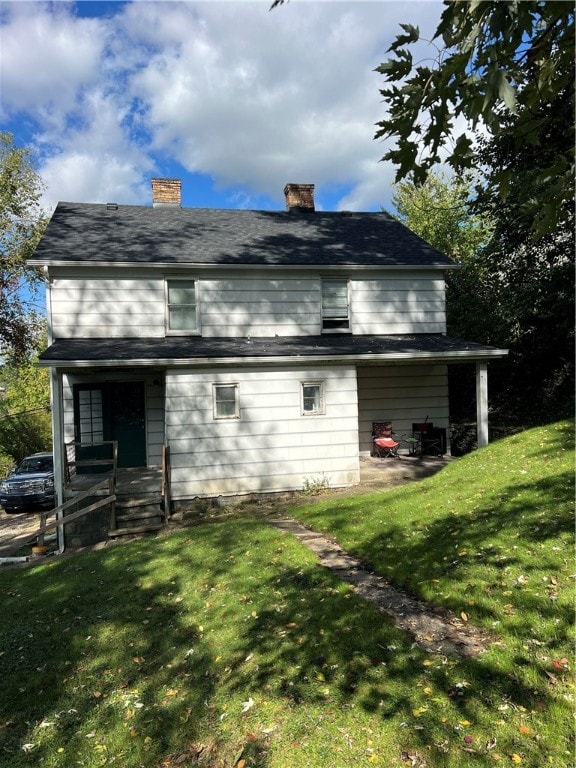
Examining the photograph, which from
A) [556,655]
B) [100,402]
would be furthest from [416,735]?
[100,402]

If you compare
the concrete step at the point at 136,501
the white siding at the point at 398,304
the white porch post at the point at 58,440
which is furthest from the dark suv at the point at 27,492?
the white siding at the point at 398,304

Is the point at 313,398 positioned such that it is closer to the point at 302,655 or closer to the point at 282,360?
the point at 282,360

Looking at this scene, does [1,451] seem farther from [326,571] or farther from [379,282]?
[326,571]

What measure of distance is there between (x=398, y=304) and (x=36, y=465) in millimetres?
12801

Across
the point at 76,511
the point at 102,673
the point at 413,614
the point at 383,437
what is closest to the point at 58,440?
the point at 76,511

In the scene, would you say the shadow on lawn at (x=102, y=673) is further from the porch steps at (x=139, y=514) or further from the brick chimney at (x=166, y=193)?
the brick chimney at (x=166, y=193)

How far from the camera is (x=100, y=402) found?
14023mm

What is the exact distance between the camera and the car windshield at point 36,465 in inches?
666

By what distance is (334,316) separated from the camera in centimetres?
1512

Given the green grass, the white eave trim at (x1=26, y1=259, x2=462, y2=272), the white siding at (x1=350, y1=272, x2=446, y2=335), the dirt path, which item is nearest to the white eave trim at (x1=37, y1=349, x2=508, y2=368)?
the white siding at (x1=350, y1=272, x2=446, y2=335)

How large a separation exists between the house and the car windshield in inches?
170

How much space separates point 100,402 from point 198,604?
29.7 feet

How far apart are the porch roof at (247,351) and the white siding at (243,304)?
39 centimetres

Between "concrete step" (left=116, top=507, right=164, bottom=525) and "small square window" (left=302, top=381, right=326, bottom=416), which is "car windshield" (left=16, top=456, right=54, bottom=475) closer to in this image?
"concrete step" (left=116, top=507, right=164, bottom=525)
